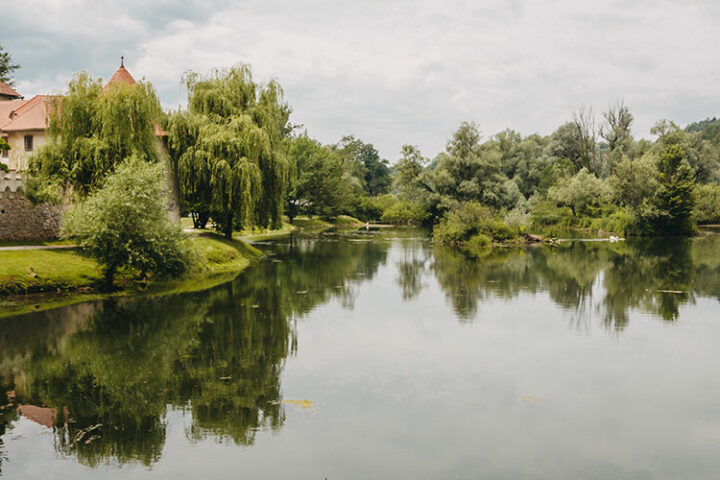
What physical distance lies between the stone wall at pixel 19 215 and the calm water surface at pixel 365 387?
962 cm

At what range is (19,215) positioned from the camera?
26.4 meters

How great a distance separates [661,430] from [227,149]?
983 inches

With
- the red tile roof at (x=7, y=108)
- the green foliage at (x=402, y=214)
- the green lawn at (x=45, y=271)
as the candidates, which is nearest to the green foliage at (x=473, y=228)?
the green lawn at (x=45, y=271)

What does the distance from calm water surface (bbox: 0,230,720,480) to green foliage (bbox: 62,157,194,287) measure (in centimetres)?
218

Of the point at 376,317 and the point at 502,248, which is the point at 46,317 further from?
the point at 502,248

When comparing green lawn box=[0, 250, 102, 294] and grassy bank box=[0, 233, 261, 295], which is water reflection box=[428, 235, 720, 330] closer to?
grassy bank box=[0, 233, 261, 295]

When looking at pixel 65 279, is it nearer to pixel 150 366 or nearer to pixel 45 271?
pixel 45 271

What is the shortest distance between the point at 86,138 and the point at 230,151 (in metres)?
7.12

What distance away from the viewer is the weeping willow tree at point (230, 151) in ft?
99.2

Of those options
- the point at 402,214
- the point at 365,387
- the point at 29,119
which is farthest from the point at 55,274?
the point at 402,214

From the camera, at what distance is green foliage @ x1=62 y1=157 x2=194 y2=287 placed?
2112 cm

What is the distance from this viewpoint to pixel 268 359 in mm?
13695

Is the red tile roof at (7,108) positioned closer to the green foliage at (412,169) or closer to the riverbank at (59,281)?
the riverbank at (59,281)

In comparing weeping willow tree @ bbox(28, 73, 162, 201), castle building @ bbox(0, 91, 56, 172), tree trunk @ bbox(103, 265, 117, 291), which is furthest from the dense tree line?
castle building @ bbox(0, 91, 56, 172)
